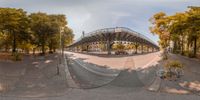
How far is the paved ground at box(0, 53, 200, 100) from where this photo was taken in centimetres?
1092

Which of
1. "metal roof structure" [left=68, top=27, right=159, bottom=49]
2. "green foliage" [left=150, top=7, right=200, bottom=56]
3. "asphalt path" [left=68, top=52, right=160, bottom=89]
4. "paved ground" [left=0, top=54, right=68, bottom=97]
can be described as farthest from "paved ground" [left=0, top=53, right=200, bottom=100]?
"green foliage" [left=150, top=7, right=200, bottom=56]

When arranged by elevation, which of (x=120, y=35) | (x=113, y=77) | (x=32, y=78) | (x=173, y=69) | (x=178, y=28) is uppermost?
(x=178, y=28)

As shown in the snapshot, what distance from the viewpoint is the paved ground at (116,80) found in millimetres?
10922

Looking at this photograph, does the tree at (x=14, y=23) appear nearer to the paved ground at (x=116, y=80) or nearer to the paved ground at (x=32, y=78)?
the paved ground at (x=32, y=78)

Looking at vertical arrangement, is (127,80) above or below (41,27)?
below

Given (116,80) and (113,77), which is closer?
(116,80)

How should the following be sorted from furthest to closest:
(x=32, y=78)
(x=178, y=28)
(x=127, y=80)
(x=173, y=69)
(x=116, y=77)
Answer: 1. (x=178, y=28)
2. (x=173, y=69)
3. (x=32, y=78)
4. (x=116, y=77)
5. (x=127, y=80)

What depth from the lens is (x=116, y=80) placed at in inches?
501

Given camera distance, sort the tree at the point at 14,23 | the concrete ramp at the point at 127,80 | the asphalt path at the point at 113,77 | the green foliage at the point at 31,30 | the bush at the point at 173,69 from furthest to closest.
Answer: the tree at the point at 14,23 → the green foliage at the point at 31,30 → the bush at the point at 173,69 → the asphalt path at the point at 113,77 → the concrete ramp at the point at 127,80

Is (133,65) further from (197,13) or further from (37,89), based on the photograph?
(197,13)

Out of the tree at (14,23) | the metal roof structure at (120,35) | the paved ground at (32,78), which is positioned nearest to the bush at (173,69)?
the metal roof structure at (120,35)

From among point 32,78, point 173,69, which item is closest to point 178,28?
point 173,69

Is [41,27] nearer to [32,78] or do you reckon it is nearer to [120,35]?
[32,78]

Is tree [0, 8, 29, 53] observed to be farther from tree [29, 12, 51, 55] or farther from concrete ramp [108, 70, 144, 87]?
concrete ramp [108, 70, 144, 87]
